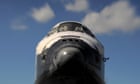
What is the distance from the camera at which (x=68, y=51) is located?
469 inches

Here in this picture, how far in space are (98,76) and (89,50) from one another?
3.55 ft

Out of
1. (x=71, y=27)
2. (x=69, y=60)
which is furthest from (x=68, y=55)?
(x=71, y=27)

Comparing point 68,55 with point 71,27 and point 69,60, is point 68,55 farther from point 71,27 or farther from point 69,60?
point 71,27

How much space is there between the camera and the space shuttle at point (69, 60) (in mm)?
11977

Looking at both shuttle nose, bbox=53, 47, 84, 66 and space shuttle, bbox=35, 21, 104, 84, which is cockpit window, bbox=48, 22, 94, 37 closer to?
space shuttle, bbox=35, 21, 104, 84

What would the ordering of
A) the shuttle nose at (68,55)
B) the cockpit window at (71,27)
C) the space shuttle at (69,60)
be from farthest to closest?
the cockpit window at (71,27)
the space shuttle at (69,60)
the shuttle nose at (68,55)

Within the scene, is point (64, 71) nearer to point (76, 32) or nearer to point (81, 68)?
point (81, 68)

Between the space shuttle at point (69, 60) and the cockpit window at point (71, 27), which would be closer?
the space shuttle at point (69, 60)

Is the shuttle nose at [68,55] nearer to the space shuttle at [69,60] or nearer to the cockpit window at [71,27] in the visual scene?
the space shuttle at [69,60]

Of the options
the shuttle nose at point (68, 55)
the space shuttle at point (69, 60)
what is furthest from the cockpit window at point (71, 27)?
the shuttle nose at point (68, 55)

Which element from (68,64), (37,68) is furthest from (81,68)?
(37,68)

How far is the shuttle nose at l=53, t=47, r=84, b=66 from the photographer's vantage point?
11.8 metres

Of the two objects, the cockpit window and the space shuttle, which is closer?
the space shuttle

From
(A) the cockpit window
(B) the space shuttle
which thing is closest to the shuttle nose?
(B) the space shuttle
